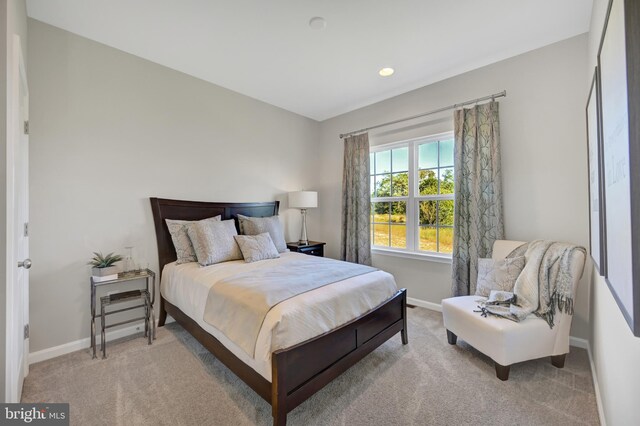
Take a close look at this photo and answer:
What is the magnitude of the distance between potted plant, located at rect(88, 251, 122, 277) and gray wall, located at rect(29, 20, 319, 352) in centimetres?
8

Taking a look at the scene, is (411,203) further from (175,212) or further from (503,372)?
(175,212)

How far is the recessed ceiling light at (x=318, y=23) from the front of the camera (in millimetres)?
2178

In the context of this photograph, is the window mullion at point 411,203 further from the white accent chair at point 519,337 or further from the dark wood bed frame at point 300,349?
the white accent chair at point 519,337

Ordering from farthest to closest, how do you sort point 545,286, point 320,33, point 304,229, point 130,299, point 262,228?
point 304,229, point 262,228, point 130,299, point 320,33, point 545,286

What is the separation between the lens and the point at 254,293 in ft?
5.87

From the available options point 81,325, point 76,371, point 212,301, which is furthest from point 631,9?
point 81,325

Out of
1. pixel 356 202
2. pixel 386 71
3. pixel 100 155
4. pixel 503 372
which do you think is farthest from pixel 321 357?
pixel 386 71

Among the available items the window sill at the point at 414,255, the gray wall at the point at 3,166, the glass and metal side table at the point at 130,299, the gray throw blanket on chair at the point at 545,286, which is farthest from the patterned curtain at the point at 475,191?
the gray wall at the point at 3,166

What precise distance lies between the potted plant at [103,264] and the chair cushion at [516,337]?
118 inches

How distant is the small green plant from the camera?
236 cm

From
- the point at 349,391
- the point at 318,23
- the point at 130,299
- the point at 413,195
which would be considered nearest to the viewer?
the point at 349,391

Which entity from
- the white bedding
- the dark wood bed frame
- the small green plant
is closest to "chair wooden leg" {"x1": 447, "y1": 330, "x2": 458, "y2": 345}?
the dark wood bed frame

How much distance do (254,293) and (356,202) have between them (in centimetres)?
241

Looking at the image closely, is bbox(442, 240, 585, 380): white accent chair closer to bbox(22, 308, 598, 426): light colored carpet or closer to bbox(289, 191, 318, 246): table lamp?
bbox(22, 308, 598, 426): light colored carpet
